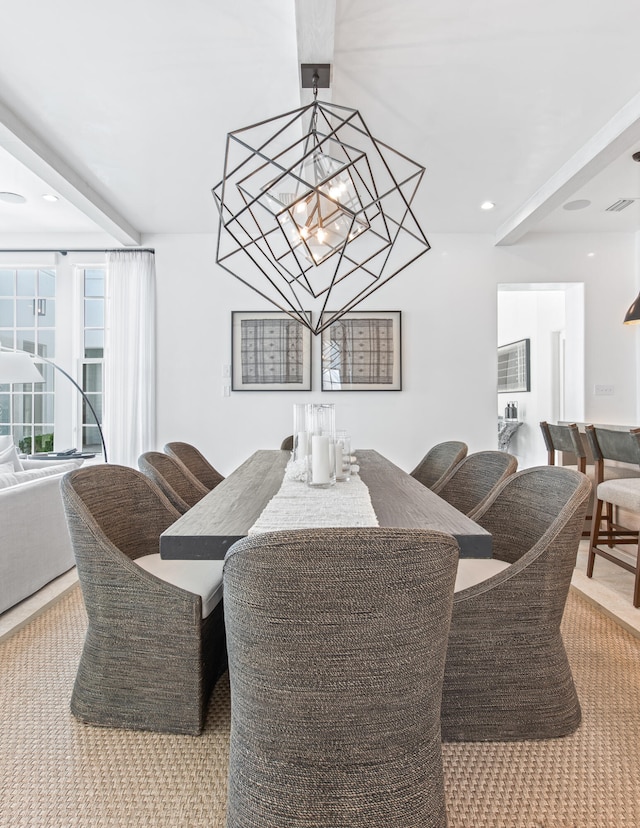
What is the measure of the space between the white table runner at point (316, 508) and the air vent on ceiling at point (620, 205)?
3.57 m

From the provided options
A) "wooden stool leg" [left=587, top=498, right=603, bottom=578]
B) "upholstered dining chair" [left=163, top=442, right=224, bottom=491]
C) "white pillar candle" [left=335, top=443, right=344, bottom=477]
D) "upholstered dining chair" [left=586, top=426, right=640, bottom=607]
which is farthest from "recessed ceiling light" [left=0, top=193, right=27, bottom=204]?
"wooden stool leg" [left=587, top=498, right=603, bottom=578]

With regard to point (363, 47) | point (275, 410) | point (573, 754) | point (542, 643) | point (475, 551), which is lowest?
point (573, 754)

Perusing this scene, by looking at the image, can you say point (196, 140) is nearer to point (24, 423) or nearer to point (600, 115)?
point (600, 115)

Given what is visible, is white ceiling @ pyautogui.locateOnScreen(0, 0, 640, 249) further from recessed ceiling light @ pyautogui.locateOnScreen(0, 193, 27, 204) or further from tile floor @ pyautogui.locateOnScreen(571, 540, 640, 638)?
tile floor @ pyautogui.locateOnScreen(571, 540, 640, 638)

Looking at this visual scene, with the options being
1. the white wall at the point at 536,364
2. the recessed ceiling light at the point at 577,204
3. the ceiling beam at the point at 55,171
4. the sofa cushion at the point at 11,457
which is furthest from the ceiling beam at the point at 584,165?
the sofa cushion at the point at 11,457

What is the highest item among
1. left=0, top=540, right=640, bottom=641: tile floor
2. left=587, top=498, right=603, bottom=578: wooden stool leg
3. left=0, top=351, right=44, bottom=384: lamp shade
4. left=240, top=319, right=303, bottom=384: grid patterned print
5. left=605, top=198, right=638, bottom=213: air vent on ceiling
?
left=605, top=198, right=638, bottom=213: air vent on ceiling

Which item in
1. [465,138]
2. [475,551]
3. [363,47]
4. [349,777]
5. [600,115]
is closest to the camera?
[349,777]

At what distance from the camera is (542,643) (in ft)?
4.77

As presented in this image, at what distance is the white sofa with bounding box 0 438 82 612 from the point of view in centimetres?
240

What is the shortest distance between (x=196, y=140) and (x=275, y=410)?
2366 millimetres

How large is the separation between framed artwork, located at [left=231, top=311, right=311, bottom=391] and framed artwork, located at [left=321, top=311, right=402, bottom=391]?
0.76 ft

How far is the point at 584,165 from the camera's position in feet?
10.1

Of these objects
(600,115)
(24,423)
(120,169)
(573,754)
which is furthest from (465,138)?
(24,423)

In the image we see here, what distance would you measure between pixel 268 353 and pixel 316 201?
302 centimetres
